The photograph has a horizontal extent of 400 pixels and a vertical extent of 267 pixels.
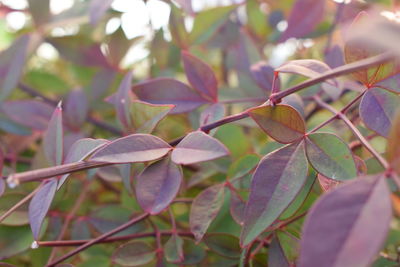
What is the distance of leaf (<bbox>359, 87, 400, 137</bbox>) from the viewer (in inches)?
13.7

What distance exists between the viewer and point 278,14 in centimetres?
74

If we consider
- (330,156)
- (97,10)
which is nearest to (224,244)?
(330,156)

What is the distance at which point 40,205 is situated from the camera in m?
0.35

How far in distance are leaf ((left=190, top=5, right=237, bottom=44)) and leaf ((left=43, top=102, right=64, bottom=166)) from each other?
1.01 ft

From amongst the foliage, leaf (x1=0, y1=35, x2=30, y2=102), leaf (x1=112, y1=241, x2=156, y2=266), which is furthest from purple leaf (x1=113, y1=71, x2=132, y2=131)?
leaf (x1=0, y1=35, x2=30, y2=102)

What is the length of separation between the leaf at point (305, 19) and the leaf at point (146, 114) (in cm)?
30

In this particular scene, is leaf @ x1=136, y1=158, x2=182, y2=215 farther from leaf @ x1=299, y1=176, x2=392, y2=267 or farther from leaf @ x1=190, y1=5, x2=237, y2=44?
leaf @ x1=190, y1=5, x2=237, y2=44

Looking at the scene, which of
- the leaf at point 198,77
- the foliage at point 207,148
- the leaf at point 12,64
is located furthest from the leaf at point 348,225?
the leaf at point 12,64

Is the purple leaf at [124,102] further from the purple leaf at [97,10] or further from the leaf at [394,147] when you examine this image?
the leaf at [394,147]

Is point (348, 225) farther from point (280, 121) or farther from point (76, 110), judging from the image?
point (76, 110)

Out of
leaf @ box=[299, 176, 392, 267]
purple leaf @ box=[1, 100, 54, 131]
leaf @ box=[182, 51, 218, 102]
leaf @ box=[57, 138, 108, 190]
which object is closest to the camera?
leaf @ box=[299, 176, 392, 267]

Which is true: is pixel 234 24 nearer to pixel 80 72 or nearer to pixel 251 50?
pixel 251 50

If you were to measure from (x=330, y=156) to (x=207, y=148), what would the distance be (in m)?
0.09

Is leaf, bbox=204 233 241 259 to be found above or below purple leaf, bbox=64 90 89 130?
below
